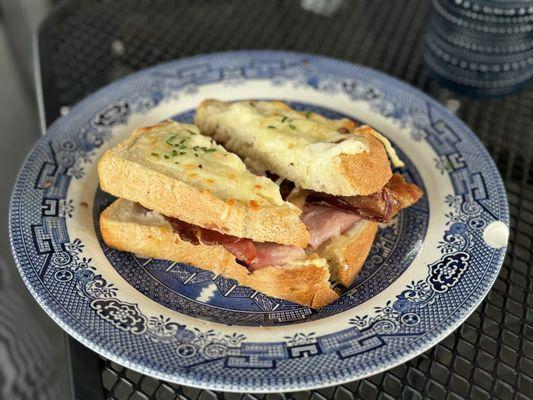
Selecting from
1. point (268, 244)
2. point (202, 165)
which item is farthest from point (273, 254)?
point (202, 165)

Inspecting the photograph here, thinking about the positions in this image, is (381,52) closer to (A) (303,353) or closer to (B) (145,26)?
→ (B) (145,26)

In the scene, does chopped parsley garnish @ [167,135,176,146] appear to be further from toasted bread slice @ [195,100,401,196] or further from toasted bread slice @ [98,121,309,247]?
toasted bread slice @ [195,100,401,196]

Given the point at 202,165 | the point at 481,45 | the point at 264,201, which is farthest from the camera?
the point at 481,45

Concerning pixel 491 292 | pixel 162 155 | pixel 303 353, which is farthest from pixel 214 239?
pixel 491 292

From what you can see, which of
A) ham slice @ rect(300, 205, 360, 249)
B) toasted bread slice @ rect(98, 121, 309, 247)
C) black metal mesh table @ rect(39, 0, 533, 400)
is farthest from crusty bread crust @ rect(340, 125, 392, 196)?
black metal mesh table @ rect(39, 0, 533, 400)

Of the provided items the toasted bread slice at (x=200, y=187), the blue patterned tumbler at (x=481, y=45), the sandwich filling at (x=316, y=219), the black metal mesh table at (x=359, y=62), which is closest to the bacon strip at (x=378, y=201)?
the sandwich filling at (x=316, y=219)

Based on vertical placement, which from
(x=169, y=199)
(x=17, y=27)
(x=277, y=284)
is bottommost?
(x=17, y=27)

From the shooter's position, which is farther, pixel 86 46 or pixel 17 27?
pixel 17 27

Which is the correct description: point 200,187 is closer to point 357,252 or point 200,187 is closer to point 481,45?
point 357,252
